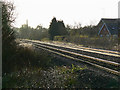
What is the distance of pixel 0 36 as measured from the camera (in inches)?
233

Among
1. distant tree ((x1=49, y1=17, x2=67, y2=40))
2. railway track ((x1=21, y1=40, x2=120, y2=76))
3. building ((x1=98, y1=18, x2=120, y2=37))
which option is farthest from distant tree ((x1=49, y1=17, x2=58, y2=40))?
railway track ((x1=21, y1=40, x2=120, y2=76))

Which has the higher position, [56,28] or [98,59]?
[56,28]

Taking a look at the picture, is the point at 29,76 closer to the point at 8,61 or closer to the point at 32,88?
the point at 32,88

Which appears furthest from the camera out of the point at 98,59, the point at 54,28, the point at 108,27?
the point at 54,28

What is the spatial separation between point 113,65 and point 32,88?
4.43 meters

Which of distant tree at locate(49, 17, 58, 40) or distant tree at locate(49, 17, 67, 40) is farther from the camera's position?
distant tree at locate(49, 17, 67, 40)

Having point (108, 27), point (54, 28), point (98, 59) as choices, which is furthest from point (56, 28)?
point (98, 59)

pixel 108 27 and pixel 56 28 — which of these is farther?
pixel 56 28

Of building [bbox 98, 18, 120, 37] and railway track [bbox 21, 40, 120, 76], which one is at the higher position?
building [bbox 98, 18, 120, 37]

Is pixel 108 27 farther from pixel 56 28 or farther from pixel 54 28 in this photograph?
pixel 54 28

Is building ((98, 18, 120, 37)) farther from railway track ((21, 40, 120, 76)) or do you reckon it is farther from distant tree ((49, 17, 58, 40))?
railway track ((21, 40, 120, 76))

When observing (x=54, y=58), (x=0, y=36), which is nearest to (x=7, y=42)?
(x=0, y=36)

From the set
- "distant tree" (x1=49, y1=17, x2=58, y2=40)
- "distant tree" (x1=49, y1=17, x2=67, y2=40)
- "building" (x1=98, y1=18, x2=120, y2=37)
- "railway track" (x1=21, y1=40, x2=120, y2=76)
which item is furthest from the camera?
"distant tree" (x1=49, y1=17, x2=67, y2=40)

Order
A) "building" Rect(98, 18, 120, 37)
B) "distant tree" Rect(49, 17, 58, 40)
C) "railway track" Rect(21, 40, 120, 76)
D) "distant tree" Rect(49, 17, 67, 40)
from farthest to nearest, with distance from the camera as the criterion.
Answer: "distant tree" Rect(49, 17, 67, 40)
"distant tree" Rect(49, 17, 58, 40)
"building" Rect(98, 18, 120, 37)
"railway track" Rect(21, 40, 120, 76)
